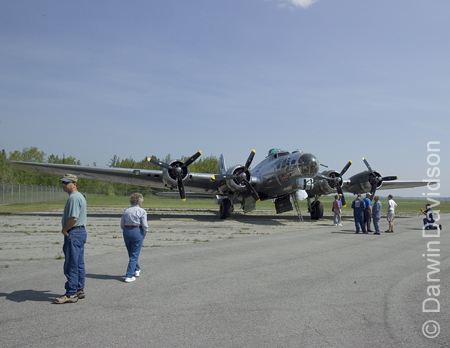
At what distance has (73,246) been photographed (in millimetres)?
5223

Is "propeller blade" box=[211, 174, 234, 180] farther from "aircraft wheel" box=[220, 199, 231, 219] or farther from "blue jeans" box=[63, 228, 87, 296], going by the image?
"blue jeans" box=[63, 228, 87, 296]

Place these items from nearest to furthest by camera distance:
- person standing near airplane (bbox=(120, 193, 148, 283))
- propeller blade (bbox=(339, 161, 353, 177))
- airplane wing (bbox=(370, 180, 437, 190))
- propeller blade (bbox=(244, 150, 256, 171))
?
person standing near airplane (bbox=(120, 193, 148, 283)) → propeller blade (bbox=(244, 150, 256, 171)) → propeller blade (bbox=(339, 161, 353, 177)) → airplane wing (bbox=(370, 180, 437, 190))

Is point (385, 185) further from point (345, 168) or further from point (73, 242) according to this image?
point (73, 242)

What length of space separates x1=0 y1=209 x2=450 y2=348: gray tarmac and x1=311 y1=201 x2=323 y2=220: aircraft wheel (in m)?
14.2

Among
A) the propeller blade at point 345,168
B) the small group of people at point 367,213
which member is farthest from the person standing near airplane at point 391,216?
the propeller blade at point 345,168

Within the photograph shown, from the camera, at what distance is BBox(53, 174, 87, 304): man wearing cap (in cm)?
514

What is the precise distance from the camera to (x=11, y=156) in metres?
66.7

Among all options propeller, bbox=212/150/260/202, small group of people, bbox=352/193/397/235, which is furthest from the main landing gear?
small group of people, bbox=352/193/397/235

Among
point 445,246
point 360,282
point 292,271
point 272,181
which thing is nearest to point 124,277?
point 292,271

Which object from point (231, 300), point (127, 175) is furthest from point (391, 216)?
point (127, 175)

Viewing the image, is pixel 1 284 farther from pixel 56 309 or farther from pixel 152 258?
pixel 152 258

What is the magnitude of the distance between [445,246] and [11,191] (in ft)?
123

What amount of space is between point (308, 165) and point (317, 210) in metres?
6.39

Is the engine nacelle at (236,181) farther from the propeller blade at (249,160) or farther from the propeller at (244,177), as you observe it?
the propeller blade at (249,160)
